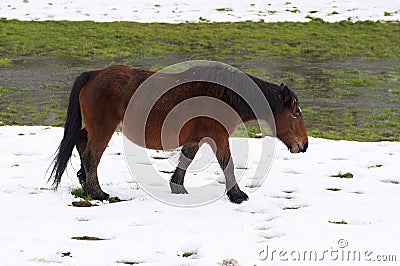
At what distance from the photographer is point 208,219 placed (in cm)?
597

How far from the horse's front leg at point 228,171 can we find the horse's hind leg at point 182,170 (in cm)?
40

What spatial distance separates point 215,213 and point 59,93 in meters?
9.75

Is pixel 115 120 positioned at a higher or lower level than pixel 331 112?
higher

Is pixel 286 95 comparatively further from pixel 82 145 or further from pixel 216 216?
pixel 82 145

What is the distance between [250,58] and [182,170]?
1294 cm

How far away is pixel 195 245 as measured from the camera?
5.21 meters

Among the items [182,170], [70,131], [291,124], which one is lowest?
[182,170]

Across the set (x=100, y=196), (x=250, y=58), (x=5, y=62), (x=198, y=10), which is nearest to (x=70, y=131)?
(x=100, y=196)

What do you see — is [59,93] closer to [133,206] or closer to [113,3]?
[133,206]

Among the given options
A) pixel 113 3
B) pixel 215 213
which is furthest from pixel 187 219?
pixel 113 3

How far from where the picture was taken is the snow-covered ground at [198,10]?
2556 centimetres

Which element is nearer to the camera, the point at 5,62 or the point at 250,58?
the point at 5,62

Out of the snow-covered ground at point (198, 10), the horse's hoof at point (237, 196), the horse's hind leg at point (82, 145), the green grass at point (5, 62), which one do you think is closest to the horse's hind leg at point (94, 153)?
the horse's hind leg at point (82, 145)

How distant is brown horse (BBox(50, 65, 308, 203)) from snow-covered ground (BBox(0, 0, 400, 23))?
19.2 metres
